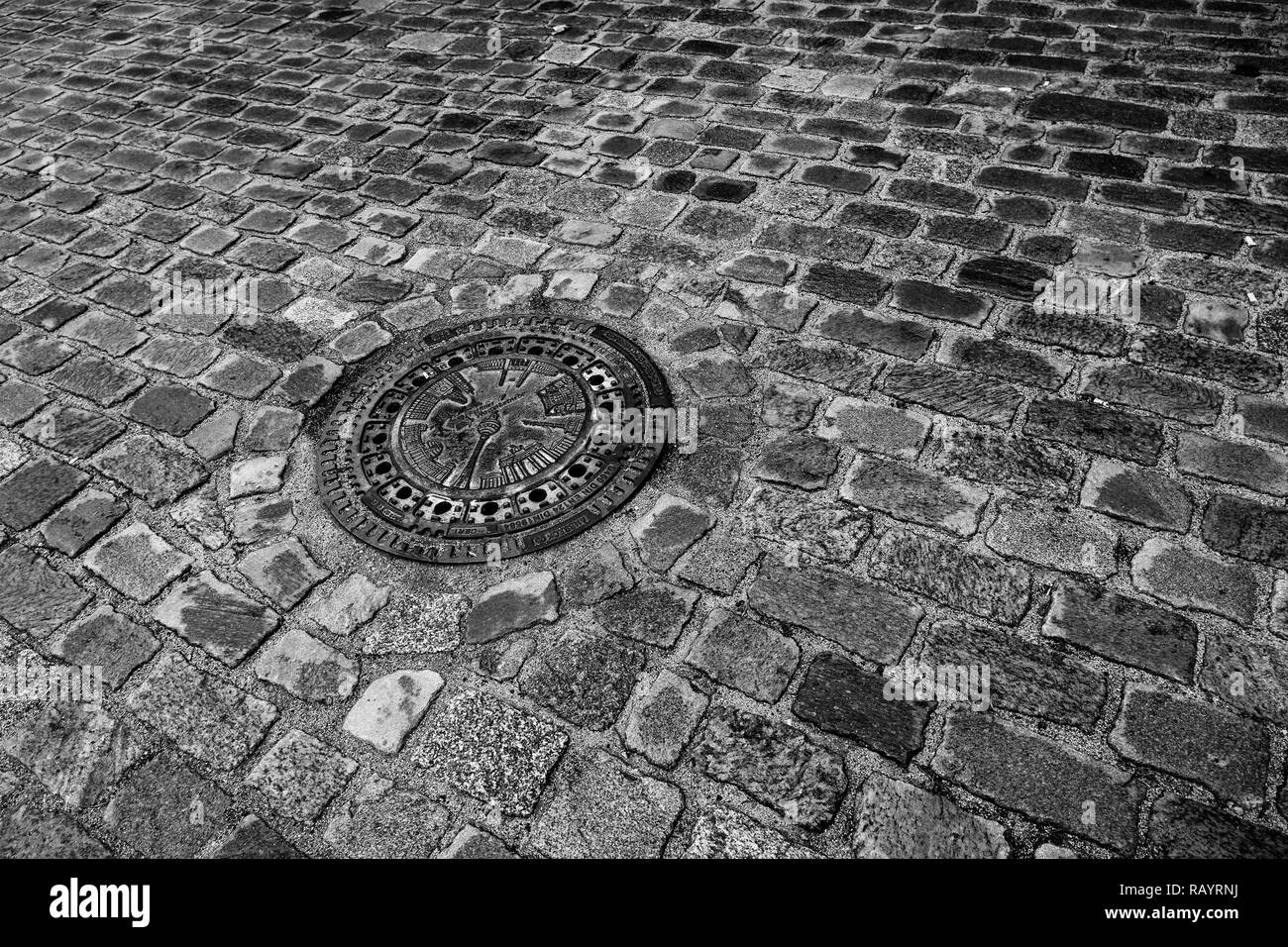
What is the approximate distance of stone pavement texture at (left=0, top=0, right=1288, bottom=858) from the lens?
230 cm

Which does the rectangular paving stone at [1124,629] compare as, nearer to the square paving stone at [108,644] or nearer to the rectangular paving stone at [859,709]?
the rectangular paving stone at [859,709]

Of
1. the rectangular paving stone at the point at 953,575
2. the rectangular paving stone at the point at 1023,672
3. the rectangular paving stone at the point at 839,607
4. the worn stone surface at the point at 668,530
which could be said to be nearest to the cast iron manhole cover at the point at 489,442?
the worn stone surface at the point at 668,530

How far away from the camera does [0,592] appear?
9.85ft

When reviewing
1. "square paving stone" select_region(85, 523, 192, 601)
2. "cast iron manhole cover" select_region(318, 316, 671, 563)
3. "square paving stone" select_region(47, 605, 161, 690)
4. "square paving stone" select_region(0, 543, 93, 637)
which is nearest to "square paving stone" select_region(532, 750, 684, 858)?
"cast iron manhole cover" select_region(318, 316, 671, 563)

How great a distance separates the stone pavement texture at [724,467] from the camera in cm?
230

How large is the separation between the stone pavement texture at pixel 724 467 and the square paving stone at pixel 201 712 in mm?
12

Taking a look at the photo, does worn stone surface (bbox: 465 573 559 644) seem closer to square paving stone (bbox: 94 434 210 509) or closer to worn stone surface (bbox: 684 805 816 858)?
worn stone surface (bbox: 684 805 816 858)

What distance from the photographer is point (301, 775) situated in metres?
2.42

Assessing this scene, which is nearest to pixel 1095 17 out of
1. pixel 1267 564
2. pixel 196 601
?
pixel 1267 564

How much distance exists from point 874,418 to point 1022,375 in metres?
0.63

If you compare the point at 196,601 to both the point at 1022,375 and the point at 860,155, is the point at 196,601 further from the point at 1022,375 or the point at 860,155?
the point at 860,155
